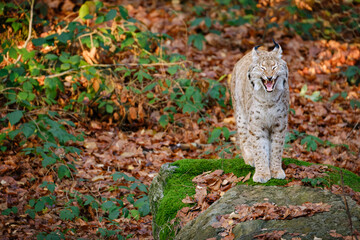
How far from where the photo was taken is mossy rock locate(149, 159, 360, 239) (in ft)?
13.8

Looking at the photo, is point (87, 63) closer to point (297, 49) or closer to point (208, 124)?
point (208, 124)

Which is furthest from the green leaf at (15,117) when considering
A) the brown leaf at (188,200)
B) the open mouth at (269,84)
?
the open mouth at (269,84)

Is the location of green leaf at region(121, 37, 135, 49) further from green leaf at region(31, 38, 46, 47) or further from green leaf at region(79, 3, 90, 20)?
green leaf at region(31, 38, 46, 47)

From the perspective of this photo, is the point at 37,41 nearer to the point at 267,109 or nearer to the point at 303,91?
the point at 267,109

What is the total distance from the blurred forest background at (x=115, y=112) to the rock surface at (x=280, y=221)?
1.50 meters

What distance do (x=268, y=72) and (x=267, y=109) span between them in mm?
450

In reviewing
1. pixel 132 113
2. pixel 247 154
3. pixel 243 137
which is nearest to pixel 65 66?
pixel 132 113

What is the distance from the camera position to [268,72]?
425cm

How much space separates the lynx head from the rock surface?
1.05m

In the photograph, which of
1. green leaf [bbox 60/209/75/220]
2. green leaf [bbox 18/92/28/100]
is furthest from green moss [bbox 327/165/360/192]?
green leaf [bbox 18/92/28/100]

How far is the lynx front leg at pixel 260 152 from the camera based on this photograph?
14.7ft

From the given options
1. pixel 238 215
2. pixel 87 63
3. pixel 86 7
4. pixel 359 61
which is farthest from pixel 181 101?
pixel 359 61

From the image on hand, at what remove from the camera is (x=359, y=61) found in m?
10.7

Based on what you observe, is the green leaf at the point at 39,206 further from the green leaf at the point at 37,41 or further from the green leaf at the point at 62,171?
the green leaf at the point at 37,41
